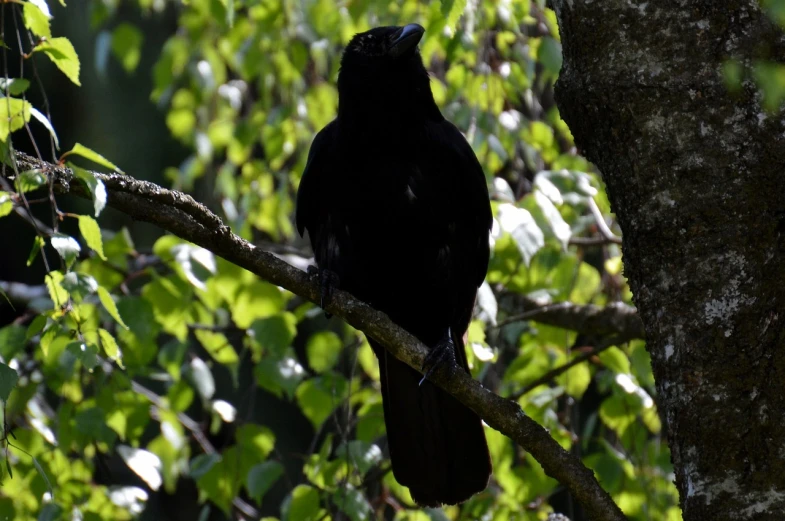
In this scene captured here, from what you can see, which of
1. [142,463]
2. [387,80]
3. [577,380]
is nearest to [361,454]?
[142,463]

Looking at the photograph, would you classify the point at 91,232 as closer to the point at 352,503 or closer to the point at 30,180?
the point at 30,180

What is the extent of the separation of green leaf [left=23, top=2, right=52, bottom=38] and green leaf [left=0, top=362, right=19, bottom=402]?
0.63 meters

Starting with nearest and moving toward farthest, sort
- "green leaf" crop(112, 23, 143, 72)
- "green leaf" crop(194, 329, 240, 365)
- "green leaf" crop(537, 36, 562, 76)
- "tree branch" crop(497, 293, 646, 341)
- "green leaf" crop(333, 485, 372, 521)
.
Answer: "green leaf" crop(333, 485, 372, 521) → "tree branch" crop(497, 293, 646, 341) → "green leaf" crop(194, 329, 240, 365) → "green leaf" crop(537, 36, 562, 76) → "green leaf" crop(112, 23, 143, 72)

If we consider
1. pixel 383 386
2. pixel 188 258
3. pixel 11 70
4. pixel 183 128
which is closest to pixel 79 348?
pixel 188 258

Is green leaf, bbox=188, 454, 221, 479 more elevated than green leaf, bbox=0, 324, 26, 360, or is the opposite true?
Answer: green leaf, bbox=0, 324, 26, 360

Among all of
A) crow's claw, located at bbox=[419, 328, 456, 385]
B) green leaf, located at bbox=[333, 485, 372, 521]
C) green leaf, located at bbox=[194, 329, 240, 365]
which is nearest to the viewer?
crow's claw, located at bbox=[419, 328, 456, 385]

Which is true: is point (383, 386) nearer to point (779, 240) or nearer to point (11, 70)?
point (779, 240)

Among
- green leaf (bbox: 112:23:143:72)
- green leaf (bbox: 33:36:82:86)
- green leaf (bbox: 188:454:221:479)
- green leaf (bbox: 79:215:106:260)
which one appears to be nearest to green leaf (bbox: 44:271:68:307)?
green leaf (bbox: 79:215:106:260)

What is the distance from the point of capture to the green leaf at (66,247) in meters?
1.73

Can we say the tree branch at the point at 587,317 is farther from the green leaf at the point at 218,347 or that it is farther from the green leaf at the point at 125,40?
the green leaf at the point at 125,40

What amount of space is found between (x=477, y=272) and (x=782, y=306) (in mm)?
1309

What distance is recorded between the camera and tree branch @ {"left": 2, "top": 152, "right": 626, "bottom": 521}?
170 centimetres

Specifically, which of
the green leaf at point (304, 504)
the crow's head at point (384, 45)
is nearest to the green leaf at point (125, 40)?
the crow's head at point (384, 45)

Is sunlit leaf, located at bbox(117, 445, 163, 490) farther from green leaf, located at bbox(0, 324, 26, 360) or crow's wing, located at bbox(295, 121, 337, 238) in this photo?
crow's wing, located at bbox(295, 121, 337, 238)
